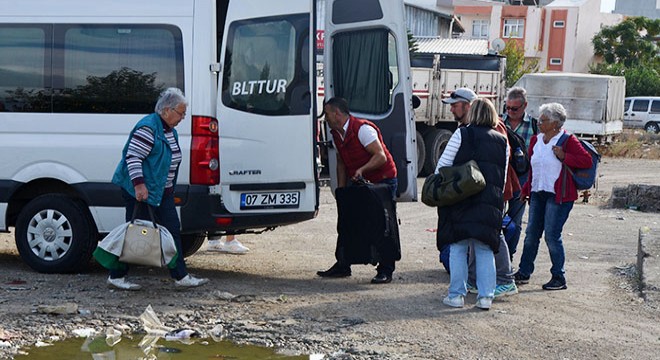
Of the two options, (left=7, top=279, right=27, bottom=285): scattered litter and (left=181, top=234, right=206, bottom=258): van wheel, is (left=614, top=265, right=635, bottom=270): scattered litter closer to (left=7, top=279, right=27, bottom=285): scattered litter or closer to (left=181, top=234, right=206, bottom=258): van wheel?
(left=181, top=234, right=206, bottom=258): van wheel

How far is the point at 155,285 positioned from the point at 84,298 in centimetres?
78

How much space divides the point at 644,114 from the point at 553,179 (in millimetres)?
37104

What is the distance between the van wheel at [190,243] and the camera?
967cm

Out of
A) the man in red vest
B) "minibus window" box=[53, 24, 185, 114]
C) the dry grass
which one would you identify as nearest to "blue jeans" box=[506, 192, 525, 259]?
the man in red vest

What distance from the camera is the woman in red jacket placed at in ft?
28.1

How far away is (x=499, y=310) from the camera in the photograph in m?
7.82

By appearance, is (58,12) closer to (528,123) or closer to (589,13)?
(528,123)

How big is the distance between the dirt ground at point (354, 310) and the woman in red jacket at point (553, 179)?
17.6 inches

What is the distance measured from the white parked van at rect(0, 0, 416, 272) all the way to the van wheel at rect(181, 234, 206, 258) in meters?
1.06

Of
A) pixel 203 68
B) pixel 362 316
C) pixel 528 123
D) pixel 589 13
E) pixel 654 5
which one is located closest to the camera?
pixel 362 316

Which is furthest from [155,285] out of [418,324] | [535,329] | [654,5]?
[654,5]

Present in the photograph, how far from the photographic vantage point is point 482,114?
7762 millimetres

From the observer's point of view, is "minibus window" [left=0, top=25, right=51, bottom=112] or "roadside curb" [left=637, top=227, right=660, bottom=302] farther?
"minibus window" [left=0, top=25, right=51, bottom=112]

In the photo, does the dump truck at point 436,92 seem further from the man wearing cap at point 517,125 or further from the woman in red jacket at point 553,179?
the woman in red jacket at point 553,179
